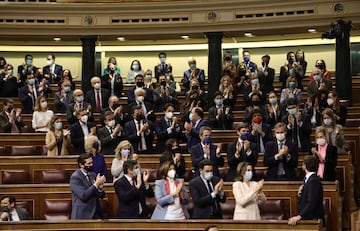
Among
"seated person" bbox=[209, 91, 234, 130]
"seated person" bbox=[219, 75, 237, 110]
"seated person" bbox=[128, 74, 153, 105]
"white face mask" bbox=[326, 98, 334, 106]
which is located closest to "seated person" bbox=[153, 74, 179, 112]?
"seated person" bbox=[128, 74, 153, 105]

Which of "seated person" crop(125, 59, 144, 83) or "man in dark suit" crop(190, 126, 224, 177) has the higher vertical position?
"seated person" crop(125, 59, 144, 83)

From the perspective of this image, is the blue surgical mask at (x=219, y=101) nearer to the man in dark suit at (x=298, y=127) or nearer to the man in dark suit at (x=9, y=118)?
the man in dark suit at (x=298, y=127)

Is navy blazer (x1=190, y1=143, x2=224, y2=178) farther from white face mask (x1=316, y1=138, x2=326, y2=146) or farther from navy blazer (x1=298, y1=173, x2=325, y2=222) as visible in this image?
navy blazer (x1=298, y1=173, x2=325, y2=222)

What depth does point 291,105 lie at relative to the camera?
11977 millimetres

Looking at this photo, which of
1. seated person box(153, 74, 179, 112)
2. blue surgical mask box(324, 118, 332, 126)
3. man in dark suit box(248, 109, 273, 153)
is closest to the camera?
blue surgical mask box(324, 118, 332, 126)

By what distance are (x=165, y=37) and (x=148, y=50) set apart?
2.13 m

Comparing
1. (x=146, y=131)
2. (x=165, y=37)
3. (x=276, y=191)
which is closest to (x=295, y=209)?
(x=276, y=191)

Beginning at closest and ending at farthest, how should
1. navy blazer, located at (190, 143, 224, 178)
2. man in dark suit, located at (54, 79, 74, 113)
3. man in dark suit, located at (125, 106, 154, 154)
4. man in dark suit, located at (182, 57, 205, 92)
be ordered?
1. navy blazer, located at (190, 143, 224, 178)
2. man in dark suit, located at (125, 106, 154, 154)
3. man in dark suit, located at (54, 79, 74, 113)
4. man in dark suit, located at (182, 57, 205, 92)

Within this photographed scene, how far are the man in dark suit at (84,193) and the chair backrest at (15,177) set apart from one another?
194 cm

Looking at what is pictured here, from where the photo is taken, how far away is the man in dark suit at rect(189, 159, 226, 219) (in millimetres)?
9797

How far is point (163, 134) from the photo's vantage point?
1223cm

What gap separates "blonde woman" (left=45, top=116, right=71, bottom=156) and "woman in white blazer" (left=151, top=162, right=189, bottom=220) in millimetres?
2503

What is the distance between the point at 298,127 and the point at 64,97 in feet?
12.2

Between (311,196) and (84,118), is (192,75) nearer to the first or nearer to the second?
(84,118)
